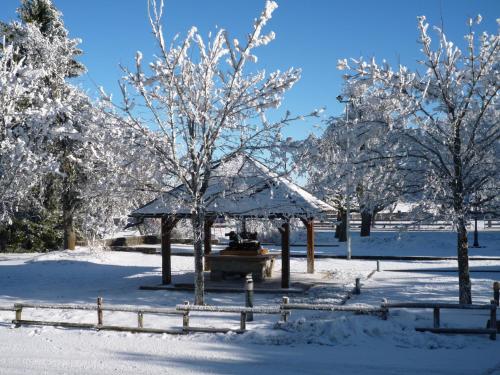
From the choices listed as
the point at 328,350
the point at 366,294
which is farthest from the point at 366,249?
the point at 328,350

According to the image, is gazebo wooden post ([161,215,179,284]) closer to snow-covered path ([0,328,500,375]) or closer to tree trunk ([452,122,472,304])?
snow-covered path ([0,328,500,375])

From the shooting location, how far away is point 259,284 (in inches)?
708

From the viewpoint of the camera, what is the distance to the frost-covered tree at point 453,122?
12586 millimetres

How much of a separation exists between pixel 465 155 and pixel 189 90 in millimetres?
6540

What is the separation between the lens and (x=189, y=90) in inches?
481

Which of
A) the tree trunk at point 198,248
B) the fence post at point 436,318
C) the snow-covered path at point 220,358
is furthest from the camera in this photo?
the tree trunk at point 198,248

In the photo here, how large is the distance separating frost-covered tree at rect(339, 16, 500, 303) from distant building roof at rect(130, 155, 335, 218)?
3.26 meters

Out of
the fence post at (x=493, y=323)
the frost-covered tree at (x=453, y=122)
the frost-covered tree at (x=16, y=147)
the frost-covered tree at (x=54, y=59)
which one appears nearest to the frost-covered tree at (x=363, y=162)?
the frost-covered tree at (x=453, y=122)

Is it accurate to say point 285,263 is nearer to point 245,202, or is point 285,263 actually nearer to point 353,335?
point 245,202

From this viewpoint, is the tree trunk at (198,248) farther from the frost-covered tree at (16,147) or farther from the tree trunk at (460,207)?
the tree trunk at (460,207)

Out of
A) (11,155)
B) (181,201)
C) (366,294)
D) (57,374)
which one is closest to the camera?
(57,374)

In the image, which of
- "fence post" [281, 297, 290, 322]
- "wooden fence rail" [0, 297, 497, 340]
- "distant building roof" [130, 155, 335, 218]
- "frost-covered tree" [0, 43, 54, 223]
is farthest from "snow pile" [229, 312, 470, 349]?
"frost-covered tree" [0, 43, 54, 223]

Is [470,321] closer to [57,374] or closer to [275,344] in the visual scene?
[275,344]

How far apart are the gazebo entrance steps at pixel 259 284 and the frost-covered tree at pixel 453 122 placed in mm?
5506
